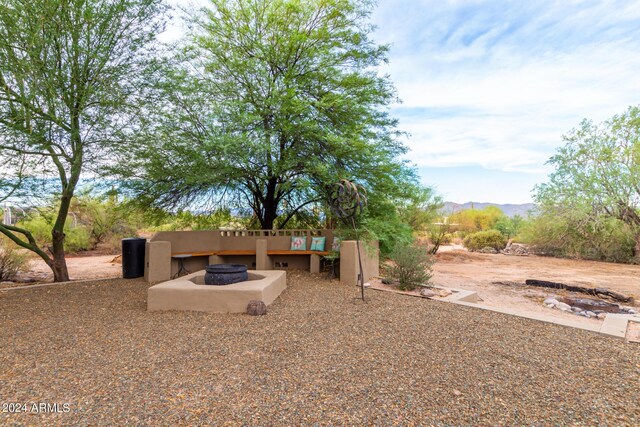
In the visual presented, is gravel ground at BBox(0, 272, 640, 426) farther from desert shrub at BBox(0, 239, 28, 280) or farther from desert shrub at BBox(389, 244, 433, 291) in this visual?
desert shrub at BBox(0, 239, 28, 280)

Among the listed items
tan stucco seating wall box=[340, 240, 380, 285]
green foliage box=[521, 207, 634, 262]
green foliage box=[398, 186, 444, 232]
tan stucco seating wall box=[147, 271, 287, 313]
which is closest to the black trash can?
tan stucco seating wall box=[147, 271, 287, 313]

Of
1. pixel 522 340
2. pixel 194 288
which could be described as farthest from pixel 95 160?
pixel 522 340

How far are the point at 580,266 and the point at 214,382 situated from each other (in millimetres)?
14769

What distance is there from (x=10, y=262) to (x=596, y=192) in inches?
828

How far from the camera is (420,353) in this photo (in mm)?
3223

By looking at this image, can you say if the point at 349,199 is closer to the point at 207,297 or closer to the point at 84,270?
the point at 207,297

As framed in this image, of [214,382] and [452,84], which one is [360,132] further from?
[214,382]

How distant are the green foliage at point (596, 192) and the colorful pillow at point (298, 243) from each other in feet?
42.2

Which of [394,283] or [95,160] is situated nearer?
[394,283]

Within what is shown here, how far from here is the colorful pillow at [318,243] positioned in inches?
310

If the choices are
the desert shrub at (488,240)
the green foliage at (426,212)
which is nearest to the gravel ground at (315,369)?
the green foliage at (426,212)

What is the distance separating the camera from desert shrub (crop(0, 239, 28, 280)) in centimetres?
876

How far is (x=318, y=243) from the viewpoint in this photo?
7.90 m

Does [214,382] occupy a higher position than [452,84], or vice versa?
[452,84]
